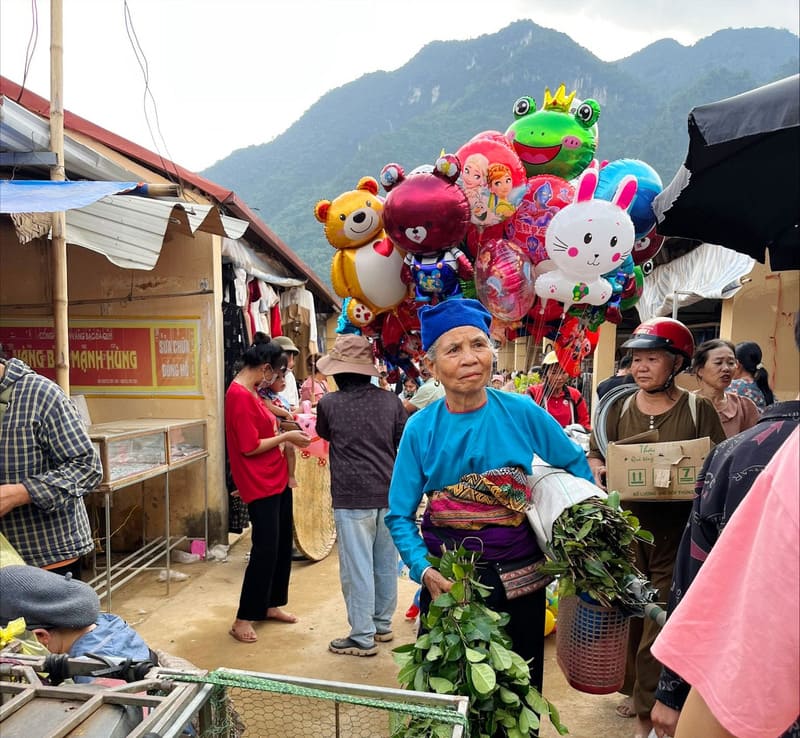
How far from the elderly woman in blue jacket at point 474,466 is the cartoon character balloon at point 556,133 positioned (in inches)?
85.8

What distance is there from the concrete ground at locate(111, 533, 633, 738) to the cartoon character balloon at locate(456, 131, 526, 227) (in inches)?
110

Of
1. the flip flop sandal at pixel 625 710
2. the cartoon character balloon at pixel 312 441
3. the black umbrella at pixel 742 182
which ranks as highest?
the black umbrella at pixel 742 182

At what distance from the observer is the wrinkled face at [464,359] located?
229cm

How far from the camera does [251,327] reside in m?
7.18

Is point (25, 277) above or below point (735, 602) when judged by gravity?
above

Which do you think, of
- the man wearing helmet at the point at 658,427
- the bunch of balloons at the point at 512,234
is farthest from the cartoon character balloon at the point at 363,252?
the man wearing helmet at the point at 658,427

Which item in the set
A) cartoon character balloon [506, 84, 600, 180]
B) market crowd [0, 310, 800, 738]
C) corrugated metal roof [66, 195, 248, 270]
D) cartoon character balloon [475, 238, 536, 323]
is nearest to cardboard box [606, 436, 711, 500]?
market crowd [0, 310, 800, 738]


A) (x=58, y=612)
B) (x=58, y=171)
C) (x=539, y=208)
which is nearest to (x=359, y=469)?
(x=539, y=208)

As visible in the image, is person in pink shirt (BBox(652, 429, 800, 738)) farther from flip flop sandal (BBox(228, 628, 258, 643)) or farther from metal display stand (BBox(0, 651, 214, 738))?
flip flop sandal (BBox(228, 628, 258, 643))

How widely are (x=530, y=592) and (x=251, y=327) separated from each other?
18.0 ft

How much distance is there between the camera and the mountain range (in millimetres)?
58938

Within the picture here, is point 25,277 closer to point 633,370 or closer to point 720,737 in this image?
point 633,370

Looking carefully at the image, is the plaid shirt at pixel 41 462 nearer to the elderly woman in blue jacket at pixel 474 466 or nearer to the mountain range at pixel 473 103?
the elderly woman in blue jacket at pixel 474 466

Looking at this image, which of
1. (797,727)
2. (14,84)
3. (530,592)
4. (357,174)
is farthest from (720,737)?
(357,174)
